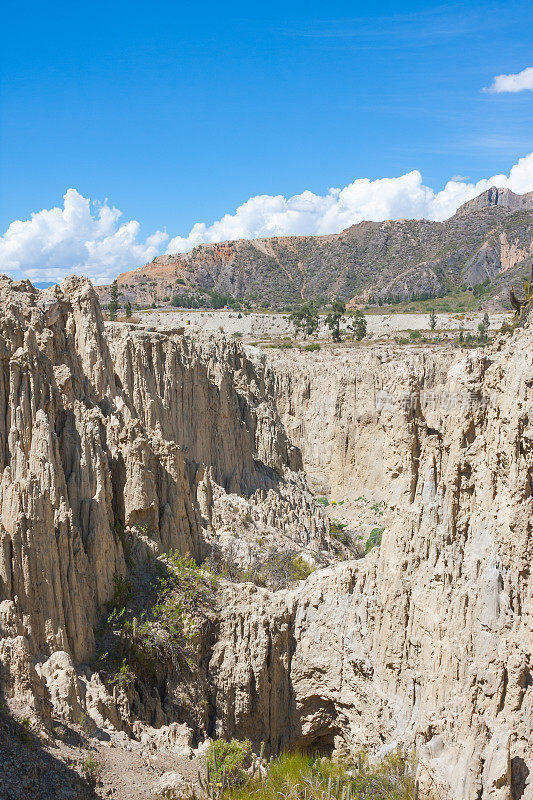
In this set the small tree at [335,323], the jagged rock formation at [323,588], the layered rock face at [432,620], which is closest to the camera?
the layered rock face at [432,620]

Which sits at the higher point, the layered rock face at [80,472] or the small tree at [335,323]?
the small tree at [335,323]

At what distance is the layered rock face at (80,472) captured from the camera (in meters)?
15.3

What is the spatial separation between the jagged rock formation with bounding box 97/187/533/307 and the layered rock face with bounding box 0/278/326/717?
114627 millimetres

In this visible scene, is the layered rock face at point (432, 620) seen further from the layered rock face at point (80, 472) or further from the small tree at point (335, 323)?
the small tree at point (335, 323)

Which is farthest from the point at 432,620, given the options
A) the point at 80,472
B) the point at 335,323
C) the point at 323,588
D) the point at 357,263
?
the point at 357,263

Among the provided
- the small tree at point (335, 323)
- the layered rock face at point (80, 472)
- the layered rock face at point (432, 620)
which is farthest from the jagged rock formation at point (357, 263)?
the layered rock face at point (432, 620)

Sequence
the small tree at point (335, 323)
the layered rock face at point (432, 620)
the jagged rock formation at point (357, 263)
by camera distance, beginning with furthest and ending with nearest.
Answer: the jagged rock formation at point (357, 263)
the small tree at point (335, 323)
the layered rock face at point (432, 620)

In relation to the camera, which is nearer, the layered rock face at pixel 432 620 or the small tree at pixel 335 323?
the layered rock face at pixel 432 620

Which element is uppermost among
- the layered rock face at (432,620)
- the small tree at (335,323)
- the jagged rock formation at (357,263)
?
the jagged rock formation at (357,263)

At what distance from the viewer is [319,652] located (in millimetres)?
16922

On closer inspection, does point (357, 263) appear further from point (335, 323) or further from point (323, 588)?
point (323, 588)

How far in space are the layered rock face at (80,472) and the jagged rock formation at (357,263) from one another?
11463 cm

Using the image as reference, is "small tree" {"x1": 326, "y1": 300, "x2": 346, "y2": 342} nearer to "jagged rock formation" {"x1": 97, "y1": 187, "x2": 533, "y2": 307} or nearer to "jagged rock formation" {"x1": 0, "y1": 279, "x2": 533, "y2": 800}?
"jagged rock formation" {"x1": 97, "y1": 187, "x2": 533, "y2": 307}

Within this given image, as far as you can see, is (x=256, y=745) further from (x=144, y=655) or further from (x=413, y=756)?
(x=413, y=756)
